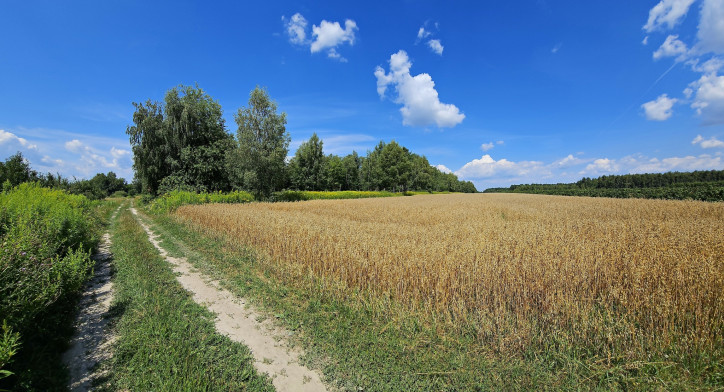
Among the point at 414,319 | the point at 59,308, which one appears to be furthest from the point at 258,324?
the point at 59,308

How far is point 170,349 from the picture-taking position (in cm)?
378

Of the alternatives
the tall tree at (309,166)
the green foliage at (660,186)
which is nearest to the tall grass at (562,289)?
the green foliage at (660,186)

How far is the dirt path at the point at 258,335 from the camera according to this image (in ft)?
11.1

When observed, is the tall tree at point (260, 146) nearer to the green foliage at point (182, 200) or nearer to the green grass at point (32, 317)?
the green foliage at point (182, 200)

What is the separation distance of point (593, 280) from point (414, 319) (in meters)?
3.83

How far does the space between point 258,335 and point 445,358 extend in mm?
3082

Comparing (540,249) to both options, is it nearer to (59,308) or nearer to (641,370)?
(641,370)

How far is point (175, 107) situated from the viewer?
32094 mm

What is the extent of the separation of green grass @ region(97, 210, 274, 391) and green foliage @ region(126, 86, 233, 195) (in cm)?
3072

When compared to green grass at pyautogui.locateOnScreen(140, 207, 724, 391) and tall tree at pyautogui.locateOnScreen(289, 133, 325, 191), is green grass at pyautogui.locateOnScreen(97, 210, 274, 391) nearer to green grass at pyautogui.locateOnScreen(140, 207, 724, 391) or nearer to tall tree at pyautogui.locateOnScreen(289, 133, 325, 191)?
green grass at pyautogui.locateOnScreen(140, 207, 724, 391)

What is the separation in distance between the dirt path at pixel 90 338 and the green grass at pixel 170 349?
0.49 ft

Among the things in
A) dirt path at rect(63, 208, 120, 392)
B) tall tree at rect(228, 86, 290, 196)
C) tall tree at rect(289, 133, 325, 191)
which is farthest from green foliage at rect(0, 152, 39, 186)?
tall tree at rect(289, 133, 325, 191)

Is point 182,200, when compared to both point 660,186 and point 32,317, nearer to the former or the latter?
point 32,317

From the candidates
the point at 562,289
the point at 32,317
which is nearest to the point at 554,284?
the point at 562,289
